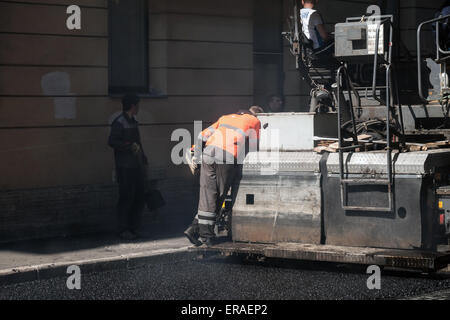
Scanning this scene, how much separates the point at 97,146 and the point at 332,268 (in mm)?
4286

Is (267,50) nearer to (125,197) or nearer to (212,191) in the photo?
(125,197)

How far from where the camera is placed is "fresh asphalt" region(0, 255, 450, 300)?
24.9 ft

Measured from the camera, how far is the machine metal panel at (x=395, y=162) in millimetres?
8031

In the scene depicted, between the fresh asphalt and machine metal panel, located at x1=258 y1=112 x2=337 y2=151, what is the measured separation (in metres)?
1.25

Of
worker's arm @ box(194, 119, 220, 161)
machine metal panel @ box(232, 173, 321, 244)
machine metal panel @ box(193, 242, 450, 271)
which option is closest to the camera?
machine metal panel @ box(193, 242, 450, 271)

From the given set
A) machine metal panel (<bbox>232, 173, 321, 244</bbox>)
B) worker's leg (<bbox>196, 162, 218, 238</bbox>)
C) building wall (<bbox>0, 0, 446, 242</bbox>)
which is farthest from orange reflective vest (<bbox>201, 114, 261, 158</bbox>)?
building wall (<bbox>0, 0, 446, 242</bbox>)

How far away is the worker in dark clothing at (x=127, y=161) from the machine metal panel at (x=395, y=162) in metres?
3.12

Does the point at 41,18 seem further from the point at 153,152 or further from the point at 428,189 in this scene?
the point at 428,189

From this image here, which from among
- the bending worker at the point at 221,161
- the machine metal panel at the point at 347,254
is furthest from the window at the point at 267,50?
the machine metal panel at the point at 347,254

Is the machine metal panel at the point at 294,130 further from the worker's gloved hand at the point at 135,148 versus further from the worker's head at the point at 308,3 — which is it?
the worker's gloved hand at the point at 135,148
